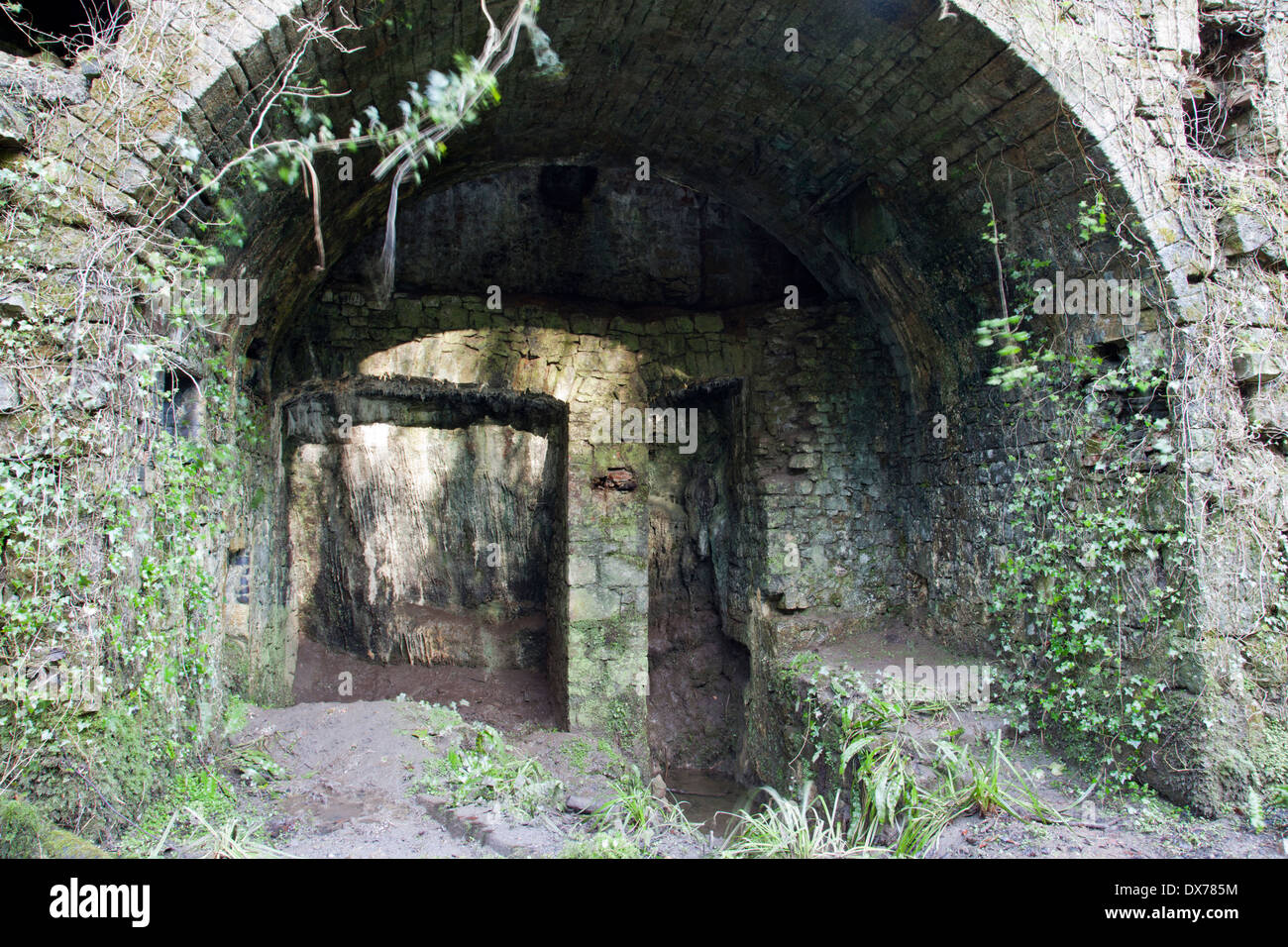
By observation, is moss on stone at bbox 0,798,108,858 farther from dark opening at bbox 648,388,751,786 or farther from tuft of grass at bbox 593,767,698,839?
dark opening at bbox 648,388,751,786

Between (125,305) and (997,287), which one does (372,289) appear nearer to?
(125,305)

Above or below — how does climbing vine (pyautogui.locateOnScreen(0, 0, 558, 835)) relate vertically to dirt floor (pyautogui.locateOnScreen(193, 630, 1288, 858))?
above

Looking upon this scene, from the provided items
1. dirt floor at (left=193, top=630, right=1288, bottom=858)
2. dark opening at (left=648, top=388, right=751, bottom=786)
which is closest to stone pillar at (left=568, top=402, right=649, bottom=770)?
dirt floor at (left=193, top=630, right=1288, bottom=858)

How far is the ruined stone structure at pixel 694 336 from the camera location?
3541 mm

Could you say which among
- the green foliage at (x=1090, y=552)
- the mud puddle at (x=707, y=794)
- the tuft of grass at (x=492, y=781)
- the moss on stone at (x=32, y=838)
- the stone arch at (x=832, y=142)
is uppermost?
the stone arch at (x=832, y=142)

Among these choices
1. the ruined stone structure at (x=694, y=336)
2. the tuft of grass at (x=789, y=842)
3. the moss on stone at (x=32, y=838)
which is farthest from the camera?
the ruined stone structure at (x=694, y=336)

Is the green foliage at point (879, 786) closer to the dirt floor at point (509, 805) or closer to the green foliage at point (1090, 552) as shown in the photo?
the dirt floor at point (509, 805)

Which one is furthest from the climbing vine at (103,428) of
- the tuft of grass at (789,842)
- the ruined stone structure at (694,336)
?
the tuft of grass at (789,842)

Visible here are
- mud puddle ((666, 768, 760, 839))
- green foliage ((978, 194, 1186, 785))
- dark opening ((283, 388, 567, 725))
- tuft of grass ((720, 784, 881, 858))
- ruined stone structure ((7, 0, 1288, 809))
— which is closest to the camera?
tuft of grass ((720, 784, 881, 858))

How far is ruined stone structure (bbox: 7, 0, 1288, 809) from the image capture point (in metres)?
3.54

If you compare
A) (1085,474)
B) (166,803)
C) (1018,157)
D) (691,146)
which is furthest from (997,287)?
(166,803)

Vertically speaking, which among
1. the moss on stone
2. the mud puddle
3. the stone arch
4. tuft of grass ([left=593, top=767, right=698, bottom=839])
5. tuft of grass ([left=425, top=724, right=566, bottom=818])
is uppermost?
the stone arch

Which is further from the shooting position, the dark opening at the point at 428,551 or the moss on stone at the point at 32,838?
the dark opening at the point at 428,551

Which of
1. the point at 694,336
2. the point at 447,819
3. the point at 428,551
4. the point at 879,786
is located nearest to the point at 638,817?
the point at 447,819
